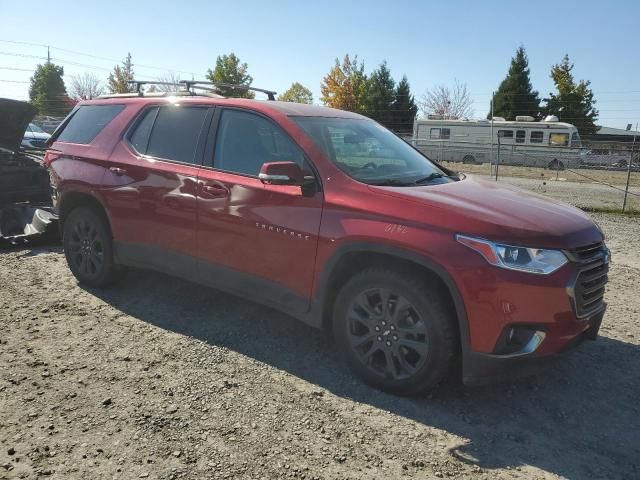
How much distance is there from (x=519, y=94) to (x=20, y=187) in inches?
1672

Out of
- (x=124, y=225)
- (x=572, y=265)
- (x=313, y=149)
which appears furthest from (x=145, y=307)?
(x=572, y=265)

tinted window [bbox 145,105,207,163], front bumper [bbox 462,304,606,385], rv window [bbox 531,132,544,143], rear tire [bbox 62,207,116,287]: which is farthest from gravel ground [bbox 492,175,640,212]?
rv window [bbox 531,132,544,143]

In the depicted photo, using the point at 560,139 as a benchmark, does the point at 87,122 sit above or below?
below

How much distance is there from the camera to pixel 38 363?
357 cm

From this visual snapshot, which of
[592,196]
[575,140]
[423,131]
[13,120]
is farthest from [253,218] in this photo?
[575,140]

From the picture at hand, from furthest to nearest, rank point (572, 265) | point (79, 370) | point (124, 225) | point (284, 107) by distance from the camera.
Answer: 1. point (124, 225)
2. point (284, 107)
3. point (79, 370)
4. point (572, 265)

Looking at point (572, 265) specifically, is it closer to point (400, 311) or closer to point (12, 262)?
point (400, 311)

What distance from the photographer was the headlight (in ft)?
9.30

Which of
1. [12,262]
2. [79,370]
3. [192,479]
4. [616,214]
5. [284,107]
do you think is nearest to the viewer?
[192,479]

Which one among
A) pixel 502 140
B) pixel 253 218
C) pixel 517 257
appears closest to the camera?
pixel 517 257

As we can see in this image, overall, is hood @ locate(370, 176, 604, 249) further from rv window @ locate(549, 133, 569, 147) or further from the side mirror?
rv window @ locate(549, 133, 569, 147)

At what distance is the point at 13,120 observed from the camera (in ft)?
23.7

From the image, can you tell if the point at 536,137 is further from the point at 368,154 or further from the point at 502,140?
the point at 368,154

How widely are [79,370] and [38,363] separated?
329 mm
